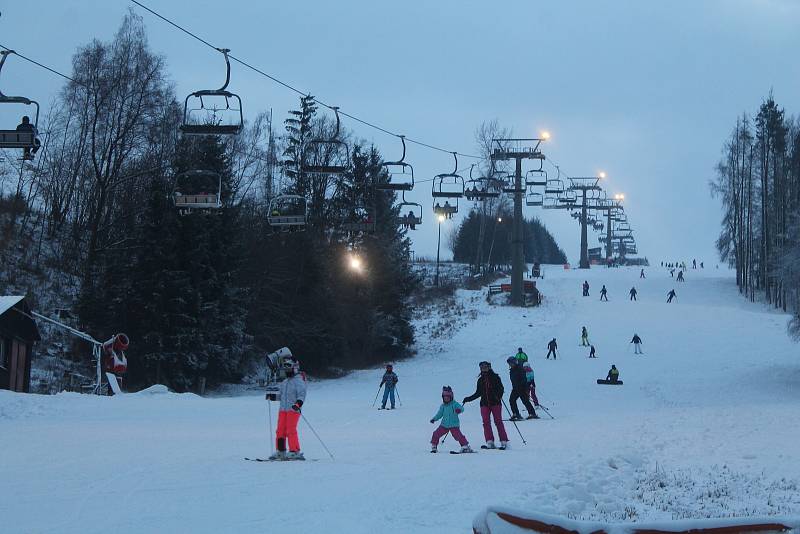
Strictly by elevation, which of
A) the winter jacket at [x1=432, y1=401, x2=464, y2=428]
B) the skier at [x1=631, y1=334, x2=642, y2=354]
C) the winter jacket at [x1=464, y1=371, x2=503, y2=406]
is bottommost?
the skier at [x1=631, y1=334, x2=642, y2=354]

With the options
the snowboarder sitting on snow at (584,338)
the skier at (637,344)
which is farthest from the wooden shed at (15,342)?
the skier at (637,344)

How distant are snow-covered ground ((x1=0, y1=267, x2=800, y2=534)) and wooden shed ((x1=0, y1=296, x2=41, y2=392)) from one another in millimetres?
7330

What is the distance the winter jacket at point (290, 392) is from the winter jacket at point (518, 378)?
9045 mm

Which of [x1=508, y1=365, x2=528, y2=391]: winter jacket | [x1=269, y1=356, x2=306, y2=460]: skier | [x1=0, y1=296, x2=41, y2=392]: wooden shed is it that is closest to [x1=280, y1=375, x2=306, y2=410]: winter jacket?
[x1=269, y1=356, x2=306, y2=460]: skier

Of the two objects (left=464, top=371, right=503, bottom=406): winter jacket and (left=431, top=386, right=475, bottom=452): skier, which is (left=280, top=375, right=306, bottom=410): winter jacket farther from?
(left=464, top=371, right=503, bottom=406): winter jacket

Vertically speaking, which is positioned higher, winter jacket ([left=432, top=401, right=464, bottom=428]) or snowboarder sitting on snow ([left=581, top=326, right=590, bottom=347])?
winter jacket ([left=432, top=401, right=464, bottom=428])

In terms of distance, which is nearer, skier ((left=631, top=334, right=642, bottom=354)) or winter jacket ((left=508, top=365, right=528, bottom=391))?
winter jacket ((left=508, top=365, right=528, bottom=391))

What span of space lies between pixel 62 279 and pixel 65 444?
34.6 meters

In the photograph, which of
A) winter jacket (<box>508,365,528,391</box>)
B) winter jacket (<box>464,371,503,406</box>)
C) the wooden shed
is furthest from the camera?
the wooden shed

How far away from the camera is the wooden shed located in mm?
33625

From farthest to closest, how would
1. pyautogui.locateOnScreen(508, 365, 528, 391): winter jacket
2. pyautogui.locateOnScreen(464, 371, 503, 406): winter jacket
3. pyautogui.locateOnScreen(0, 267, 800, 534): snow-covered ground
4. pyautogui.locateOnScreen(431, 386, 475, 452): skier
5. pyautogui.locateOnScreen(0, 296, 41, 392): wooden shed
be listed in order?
pyautogui.locateOnScreen(0, 296, 41, 392): wooden shed, pyautogui.locateOnScreen(508, 365, 528, 391): winter jacket, pyautogui.locateOnScreen(464, 371, 503, 406): winter jacket, pyautogui.locateOnScreen(431, 386, 475, 452): skier, pyautogui.locateOnScreen(0, 267, 800, 534): snow-covered ground

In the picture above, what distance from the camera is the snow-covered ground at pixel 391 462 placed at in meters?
10.2

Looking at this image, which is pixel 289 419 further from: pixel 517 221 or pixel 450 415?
pixel 517 221

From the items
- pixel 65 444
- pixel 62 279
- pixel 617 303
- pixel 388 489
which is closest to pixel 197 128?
pixel 65 444
